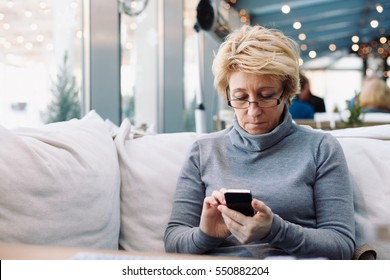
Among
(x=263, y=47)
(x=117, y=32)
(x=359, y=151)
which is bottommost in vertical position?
(x=359, y=151)

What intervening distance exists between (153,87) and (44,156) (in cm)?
465

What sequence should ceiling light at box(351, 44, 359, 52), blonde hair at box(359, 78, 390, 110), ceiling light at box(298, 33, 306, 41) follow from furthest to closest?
ceiling light at box(351, 44, 359, 52), ceiling light at box(298, 33, 306, 41), blonde hair at box(359, 78, 390, 110)

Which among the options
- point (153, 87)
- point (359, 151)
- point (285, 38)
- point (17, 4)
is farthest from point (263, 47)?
point (153, 87)

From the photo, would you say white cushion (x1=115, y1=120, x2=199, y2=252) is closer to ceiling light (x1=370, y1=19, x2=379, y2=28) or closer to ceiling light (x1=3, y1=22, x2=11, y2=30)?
ceiling light (x1=3, y1=22, x2=11, y2=30)

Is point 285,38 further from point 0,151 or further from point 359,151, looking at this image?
point 0,151

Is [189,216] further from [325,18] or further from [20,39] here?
[325,18]

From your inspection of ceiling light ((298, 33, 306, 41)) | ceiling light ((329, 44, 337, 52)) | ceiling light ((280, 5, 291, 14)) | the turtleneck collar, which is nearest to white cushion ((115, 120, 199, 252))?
the turtleneck collar

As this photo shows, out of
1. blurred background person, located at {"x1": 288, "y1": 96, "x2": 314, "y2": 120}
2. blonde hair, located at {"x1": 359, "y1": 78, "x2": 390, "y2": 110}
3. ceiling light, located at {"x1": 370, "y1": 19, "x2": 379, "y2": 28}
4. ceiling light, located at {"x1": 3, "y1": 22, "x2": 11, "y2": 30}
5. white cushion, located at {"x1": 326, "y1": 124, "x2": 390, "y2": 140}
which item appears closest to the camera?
white cushion, located at {"x1": 326, "y1": 124, "x2": 390, "y2": 140}

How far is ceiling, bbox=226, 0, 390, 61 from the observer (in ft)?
38.3

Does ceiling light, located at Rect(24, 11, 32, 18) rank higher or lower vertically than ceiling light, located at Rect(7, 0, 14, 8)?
lower

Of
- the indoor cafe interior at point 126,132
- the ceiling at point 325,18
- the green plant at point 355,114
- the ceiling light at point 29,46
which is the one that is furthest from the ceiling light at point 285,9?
the ceiling light at point 29,46

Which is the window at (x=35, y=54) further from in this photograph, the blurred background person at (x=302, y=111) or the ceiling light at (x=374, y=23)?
the ceiling light at (x=374, y=23)

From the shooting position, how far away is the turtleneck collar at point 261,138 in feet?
5.15

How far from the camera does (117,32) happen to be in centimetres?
452
